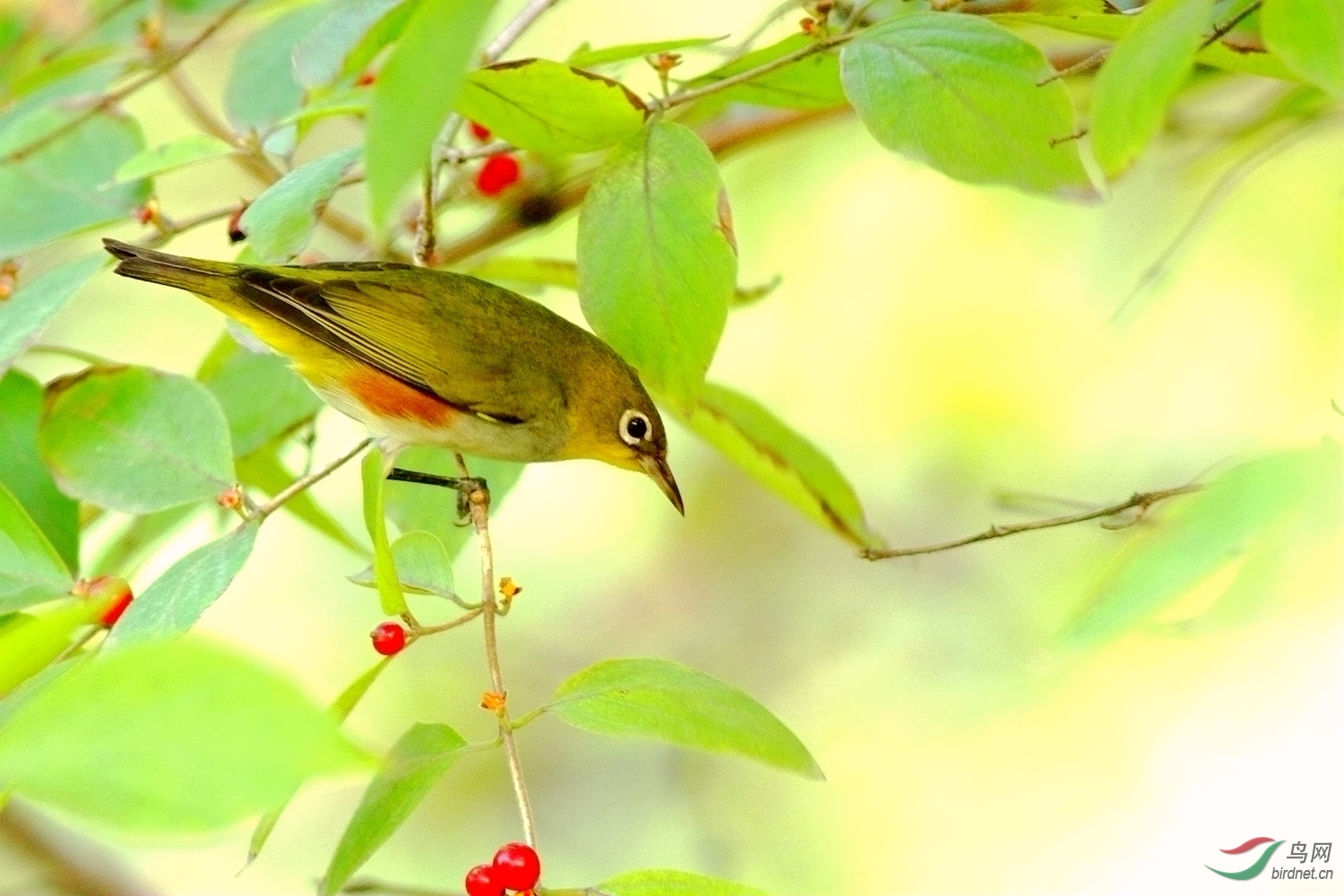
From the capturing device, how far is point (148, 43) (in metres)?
2.43

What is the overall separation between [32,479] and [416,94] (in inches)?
51.0

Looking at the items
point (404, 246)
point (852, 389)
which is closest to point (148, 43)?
point (404, 246)

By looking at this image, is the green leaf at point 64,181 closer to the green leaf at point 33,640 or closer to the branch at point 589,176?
the branch at point 589,176

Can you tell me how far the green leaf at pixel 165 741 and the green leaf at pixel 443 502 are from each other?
118cm

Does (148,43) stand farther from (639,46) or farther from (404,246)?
(639,46)

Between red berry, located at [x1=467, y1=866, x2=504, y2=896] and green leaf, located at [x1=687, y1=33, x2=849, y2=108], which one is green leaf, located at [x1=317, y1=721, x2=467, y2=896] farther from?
green leaf, located at [x1=687, y1=33, x2=849, y2=108]

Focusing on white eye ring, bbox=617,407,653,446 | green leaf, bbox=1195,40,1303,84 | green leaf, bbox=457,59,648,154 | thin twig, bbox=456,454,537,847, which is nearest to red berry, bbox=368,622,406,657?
thin twig, bbox=456,454,537,847

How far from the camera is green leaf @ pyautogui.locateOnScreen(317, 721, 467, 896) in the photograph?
135 centimetres

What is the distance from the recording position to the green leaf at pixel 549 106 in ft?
5.03

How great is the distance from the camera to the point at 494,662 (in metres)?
1.55

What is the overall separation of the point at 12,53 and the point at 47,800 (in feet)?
8.48

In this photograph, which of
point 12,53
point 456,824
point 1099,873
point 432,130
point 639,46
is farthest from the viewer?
point 456,824

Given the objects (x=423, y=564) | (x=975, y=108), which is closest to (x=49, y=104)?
(x=423, y=564)

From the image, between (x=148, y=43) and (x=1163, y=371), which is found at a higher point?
(x=1163, y=371)
